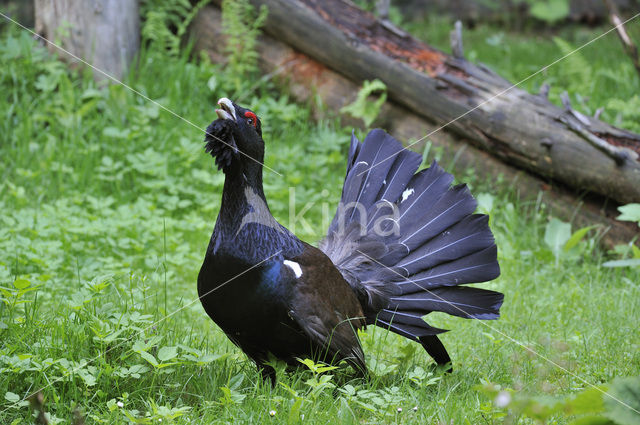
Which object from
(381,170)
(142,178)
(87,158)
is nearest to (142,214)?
(142,178)

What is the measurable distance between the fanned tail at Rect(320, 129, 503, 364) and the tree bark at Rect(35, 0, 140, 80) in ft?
11.9

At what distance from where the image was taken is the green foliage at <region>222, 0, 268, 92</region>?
693 centimetres

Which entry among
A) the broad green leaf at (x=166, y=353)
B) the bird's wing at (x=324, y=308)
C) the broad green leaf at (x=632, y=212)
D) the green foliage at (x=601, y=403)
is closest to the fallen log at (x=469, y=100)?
the broad green leaf at (x=632, y=212)

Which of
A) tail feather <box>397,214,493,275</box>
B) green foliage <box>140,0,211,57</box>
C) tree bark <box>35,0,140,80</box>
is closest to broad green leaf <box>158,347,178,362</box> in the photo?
tail feather <box>397,214,493,275</box>

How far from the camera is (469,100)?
5965 millimetres

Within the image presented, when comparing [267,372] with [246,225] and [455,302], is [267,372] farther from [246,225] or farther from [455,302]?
[455,302]

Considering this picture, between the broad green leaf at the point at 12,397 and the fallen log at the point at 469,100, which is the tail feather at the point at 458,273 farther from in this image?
the broad green leaf at the point at 12,397

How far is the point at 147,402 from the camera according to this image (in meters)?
3.02

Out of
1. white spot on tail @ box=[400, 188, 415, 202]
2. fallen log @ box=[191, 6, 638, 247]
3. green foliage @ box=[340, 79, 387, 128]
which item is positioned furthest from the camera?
green foliage @ box=[340, 79, 387, 128]

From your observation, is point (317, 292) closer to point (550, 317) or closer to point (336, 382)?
point (336, 382)

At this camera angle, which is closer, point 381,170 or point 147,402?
point 147,402

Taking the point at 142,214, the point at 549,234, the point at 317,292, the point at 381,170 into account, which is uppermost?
the point at 381,170

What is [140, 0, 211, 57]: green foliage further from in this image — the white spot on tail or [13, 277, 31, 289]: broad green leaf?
[13, 277, 31, 289]: broad green leaf

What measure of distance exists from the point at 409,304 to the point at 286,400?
121 cm
